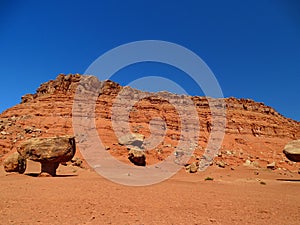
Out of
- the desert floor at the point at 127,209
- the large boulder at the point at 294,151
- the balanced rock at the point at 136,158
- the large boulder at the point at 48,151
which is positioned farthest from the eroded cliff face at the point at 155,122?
the desert floor at the point at 127,209

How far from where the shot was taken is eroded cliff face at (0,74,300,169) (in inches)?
1764

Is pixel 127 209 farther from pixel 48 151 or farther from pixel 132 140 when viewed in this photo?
pixel 132 140

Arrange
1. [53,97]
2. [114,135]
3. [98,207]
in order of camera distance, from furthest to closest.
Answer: [53,97] < [114,135] < [98,207]

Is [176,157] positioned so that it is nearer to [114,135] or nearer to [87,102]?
[114,135]

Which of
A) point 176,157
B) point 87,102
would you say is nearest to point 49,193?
point 176,157

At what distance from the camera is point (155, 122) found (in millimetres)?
63062

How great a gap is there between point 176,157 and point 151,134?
13.6 metres

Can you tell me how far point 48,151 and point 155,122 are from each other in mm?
44486

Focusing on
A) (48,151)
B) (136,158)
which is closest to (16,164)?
(48,151)

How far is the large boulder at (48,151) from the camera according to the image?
19391mm

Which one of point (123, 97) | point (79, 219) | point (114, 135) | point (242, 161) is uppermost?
point (123, 97)

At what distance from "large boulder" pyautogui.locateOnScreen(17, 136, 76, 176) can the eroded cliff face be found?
14.7 m

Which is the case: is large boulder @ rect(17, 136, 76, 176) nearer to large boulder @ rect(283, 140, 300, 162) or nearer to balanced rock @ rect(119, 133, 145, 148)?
balanced rock @ rect(119, 133, 145, 148)

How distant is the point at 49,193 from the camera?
1206 centimetres
